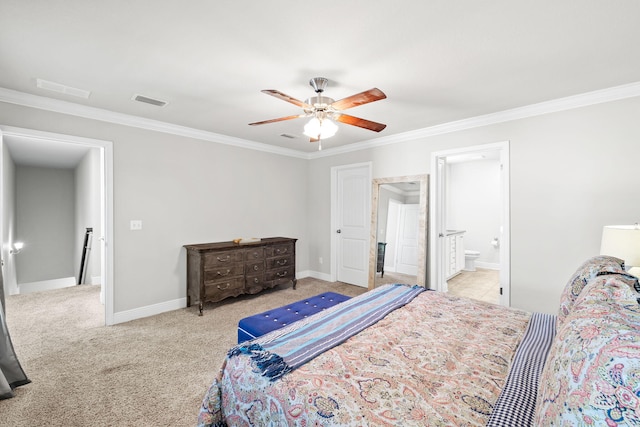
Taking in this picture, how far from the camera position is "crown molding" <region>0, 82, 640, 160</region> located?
2.78 metres

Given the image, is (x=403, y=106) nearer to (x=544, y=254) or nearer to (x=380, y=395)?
(x=544, y=254)

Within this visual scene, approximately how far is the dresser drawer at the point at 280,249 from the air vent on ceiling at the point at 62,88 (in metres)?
2.87

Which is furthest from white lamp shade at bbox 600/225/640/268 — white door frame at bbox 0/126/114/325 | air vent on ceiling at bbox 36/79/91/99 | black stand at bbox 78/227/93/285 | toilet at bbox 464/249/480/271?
black stand at bbox 78/227/93/285

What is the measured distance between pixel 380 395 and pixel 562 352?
653 mm

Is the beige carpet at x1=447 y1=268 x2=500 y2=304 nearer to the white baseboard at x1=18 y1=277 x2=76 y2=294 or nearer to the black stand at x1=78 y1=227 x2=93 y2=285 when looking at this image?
the black stand at x1=78 y1=227 x2=93 y2=285

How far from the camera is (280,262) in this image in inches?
→ 184

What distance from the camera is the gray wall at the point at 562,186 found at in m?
2.76

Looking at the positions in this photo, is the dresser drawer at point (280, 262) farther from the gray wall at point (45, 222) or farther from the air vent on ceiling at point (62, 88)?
the gray wall at point (45, 222)

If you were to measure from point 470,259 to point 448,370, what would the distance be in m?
5.60

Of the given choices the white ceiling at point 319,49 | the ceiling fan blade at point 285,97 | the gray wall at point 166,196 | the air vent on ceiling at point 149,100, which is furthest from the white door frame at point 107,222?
the ceiling fan blade at point 285,97

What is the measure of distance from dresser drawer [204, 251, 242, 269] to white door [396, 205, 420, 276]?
2500 mm

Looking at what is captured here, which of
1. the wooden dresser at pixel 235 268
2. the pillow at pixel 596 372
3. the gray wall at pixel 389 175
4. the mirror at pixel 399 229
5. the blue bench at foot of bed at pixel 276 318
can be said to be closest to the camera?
the pillow at pixel 596 372

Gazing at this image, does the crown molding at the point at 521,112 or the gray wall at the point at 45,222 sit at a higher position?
the crown molding at the point at 521,112

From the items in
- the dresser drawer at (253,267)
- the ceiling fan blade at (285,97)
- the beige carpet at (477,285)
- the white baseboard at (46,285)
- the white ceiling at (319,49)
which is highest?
the white ceiling at (319,49)
